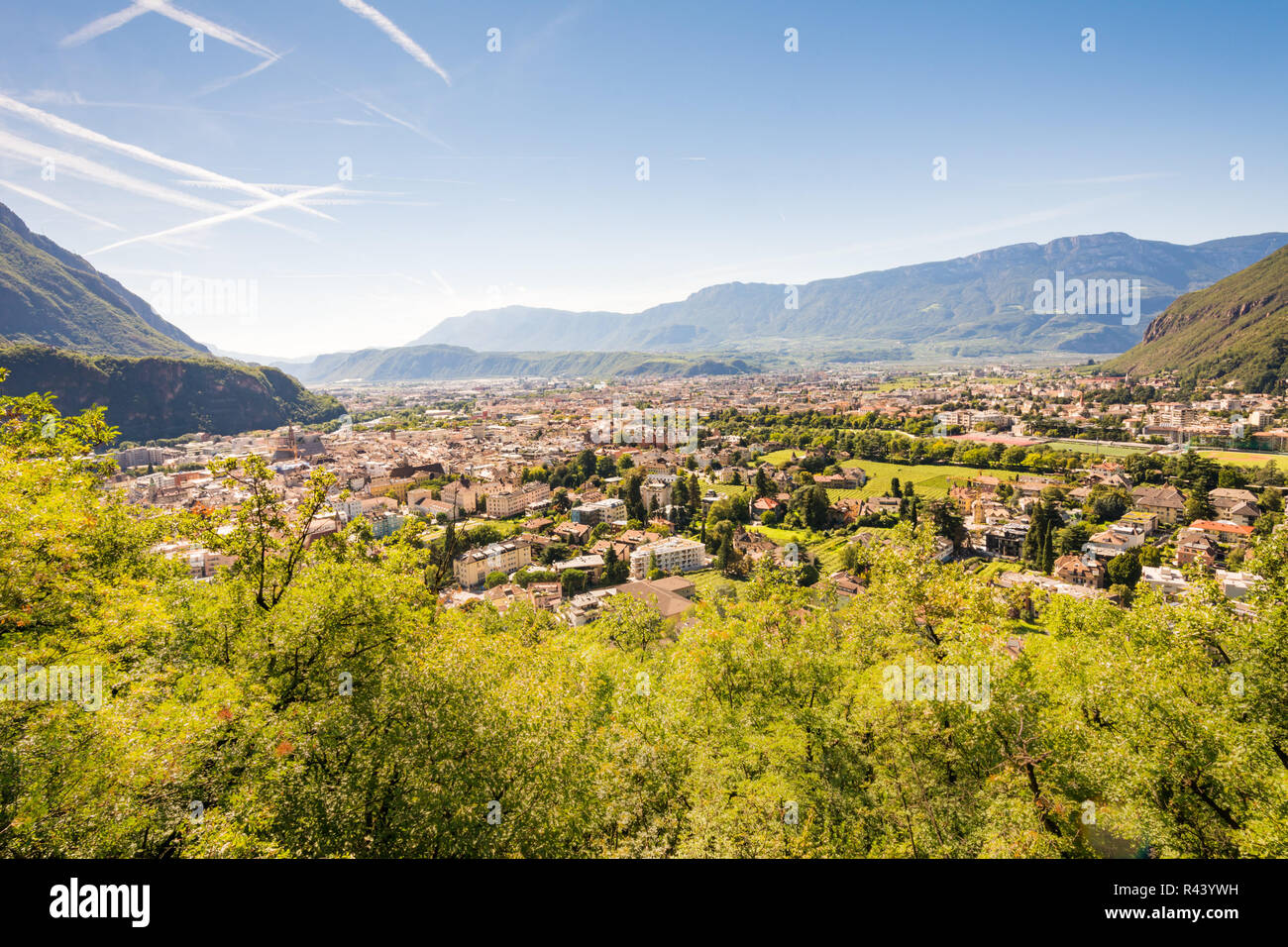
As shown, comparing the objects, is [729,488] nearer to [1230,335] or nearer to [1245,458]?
[1245,458]

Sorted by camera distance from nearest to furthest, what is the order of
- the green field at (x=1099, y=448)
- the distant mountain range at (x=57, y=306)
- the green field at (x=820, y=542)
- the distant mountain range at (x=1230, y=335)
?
the green field at (x=820, y=542) < the green field at (x=1099, y=448) < the distant mountain range at (x=1230, y=335) < the distant mountain range at (x=57, y=306)

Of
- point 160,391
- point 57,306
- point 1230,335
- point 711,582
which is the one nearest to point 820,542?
point 711,582

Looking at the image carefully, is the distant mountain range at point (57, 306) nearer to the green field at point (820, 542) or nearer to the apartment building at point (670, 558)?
the apartment building at point (670, 558)

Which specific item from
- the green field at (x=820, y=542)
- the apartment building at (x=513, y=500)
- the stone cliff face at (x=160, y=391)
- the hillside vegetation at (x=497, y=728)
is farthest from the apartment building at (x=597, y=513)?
the stone cliff face at (x=160, y=391)

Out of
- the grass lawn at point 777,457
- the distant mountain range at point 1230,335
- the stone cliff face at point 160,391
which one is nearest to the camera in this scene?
the grass lawn at point 777,457

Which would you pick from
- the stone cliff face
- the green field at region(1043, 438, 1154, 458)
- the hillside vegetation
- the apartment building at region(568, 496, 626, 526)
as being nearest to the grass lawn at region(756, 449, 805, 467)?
the apartment building at region(568, 496, 626, 526)
